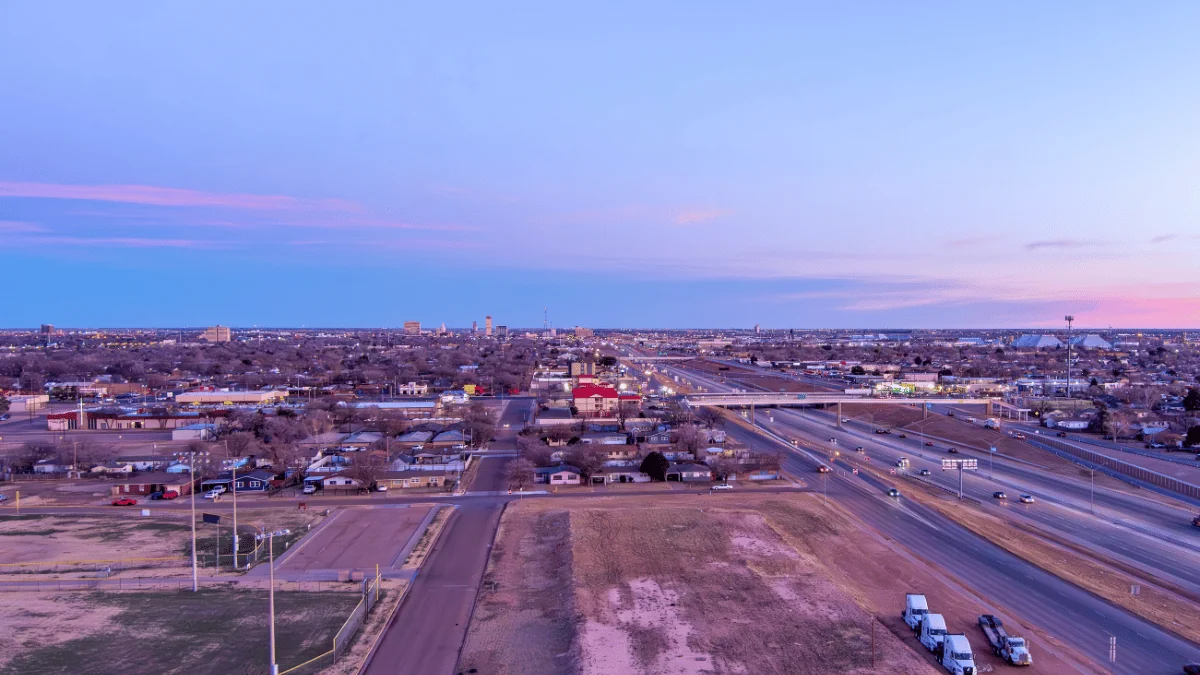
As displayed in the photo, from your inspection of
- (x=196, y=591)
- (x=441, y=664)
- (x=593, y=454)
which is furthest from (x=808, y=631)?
(x=593, y=454)

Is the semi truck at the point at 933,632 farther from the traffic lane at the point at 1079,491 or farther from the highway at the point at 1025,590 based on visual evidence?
the traffic lane at the point at 1079,491

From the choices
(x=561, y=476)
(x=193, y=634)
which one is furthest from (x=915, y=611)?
(x=561, y=476)

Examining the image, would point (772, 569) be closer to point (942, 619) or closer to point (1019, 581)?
point (942, 619)

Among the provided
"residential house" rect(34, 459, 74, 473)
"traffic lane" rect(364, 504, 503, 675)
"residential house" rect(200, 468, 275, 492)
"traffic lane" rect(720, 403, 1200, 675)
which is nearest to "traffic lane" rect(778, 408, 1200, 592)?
"traffic lane" rect(720, 403, 1200, 675)

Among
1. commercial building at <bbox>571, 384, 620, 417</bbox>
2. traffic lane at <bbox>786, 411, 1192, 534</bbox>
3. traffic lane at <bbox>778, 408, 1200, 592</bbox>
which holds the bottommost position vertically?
traffic lane at <bbox>786, 411, 1192, 534</bbox>

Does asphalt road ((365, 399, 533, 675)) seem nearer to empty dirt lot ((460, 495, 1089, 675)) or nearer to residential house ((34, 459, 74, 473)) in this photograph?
empty dirt lot ((460, 495, 1089, 675))

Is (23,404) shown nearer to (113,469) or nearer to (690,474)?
(113,469)
